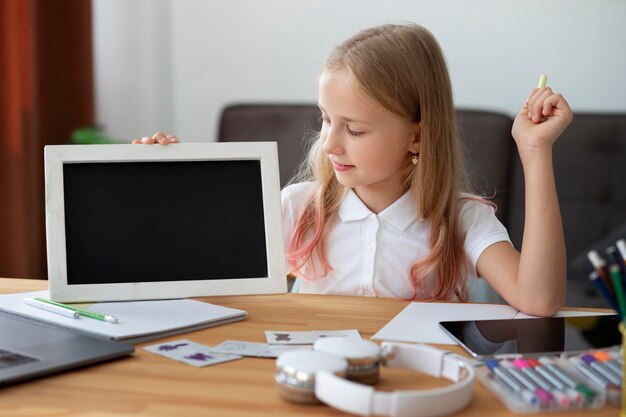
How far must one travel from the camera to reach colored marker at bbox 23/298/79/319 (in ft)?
4.09

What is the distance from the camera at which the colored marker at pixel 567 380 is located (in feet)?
2.93

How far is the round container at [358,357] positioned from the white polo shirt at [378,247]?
2.41 ft

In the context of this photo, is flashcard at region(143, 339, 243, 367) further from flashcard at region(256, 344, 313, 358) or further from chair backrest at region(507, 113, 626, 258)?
chair backrest at region(507, 113, 626, 258)

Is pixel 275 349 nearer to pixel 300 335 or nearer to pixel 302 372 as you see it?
pixel 300 335

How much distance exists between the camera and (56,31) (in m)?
3.44

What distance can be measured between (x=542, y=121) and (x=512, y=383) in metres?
0.73

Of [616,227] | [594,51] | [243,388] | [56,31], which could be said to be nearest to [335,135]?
[243,388]

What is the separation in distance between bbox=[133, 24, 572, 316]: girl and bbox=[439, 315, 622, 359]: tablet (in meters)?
0.18

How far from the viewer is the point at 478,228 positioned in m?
1.67

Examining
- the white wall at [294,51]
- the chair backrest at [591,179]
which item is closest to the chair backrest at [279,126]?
the white wall at [294,51]

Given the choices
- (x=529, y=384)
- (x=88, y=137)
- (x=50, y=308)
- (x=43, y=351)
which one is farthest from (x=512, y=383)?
(x=88, y=137)

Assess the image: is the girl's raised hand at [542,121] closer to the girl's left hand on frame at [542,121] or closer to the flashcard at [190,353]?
the girl's left hand on frame at [542,121]

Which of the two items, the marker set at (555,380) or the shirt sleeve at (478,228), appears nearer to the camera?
the marker set at (555,380)

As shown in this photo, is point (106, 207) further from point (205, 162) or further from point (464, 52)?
point (464, 52)
